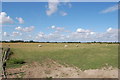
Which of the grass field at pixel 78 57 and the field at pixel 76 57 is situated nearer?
the field at pixel 76 57

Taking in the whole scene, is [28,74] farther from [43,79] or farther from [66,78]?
[66,78]

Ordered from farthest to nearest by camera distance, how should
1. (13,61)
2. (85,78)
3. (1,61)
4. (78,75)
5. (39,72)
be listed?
(13,61), (39,72), (78,75), (85,78), (1,61)

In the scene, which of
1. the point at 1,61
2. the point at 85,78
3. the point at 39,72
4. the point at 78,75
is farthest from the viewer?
the point at 39,72

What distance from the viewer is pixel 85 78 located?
53.2 feet

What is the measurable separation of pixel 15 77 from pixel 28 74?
1.62 m

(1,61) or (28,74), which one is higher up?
(1,61)

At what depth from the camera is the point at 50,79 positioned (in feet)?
52.1

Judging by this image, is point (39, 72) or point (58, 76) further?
point (39, 72)

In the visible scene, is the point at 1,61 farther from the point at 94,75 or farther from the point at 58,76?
the point at 94,75

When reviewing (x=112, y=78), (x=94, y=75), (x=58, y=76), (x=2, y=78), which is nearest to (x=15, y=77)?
(x=2, y=78)

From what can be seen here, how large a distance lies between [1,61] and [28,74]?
137 inches

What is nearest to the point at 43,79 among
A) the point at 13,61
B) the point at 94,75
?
the point at 94,75

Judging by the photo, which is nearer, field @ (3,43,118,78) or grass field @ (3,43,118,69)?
field @ (3,43,118,78)

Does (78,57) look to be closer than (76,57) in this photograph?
Yes
